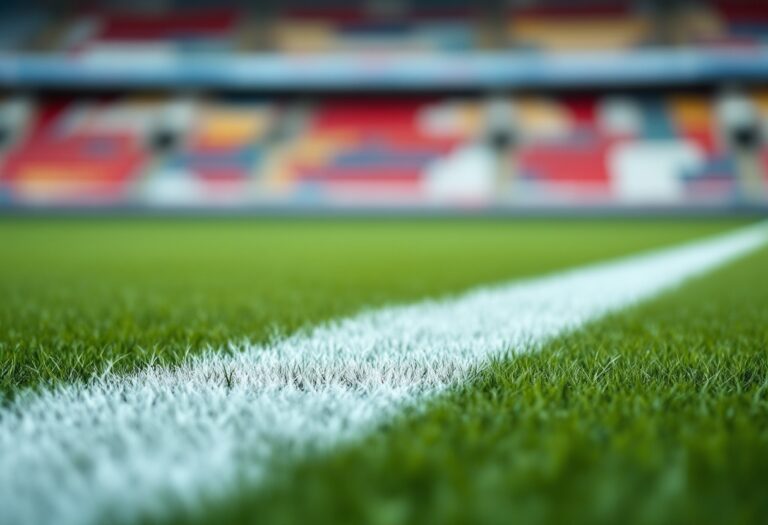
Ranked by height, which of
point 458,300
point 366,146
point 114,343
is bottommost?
point 366,146

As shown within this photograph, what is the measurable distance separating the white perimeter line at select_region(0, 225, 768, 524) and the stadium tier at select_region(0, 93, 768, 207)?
565 inches

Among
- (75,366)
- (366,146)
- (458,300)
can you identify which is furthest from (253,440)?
(366,146)

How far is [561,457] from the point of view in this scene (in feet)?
2.20

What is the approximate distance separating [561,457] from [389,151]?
1686 cm

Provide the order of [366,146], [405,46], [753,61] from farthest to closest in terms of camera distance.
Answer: [405,46] → [366,146] → [753,61]

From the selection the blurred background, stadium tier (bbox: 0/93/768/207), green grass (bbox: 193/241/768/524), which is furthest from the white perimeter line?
stadium tier (bbox: 0/93/768/207)

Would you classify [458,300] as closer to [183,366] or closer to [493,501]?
[183,366]

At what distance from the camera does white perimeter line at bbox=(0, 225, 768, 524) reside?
0.60m

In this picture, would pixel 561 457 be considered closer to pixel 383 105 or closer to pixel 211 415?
pixel 211 415

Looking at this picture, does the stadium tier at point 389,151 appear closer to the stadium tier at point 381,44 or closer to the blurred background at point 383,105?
the blurred background at point 383,105

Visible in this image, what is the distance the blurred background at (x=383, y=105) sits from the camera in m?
15.9

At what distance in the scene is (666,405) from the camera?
909mm

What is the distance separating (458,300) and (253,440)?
1.74 m

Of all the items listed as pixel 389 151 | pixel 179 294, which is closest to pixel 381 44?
pixel 389 151
